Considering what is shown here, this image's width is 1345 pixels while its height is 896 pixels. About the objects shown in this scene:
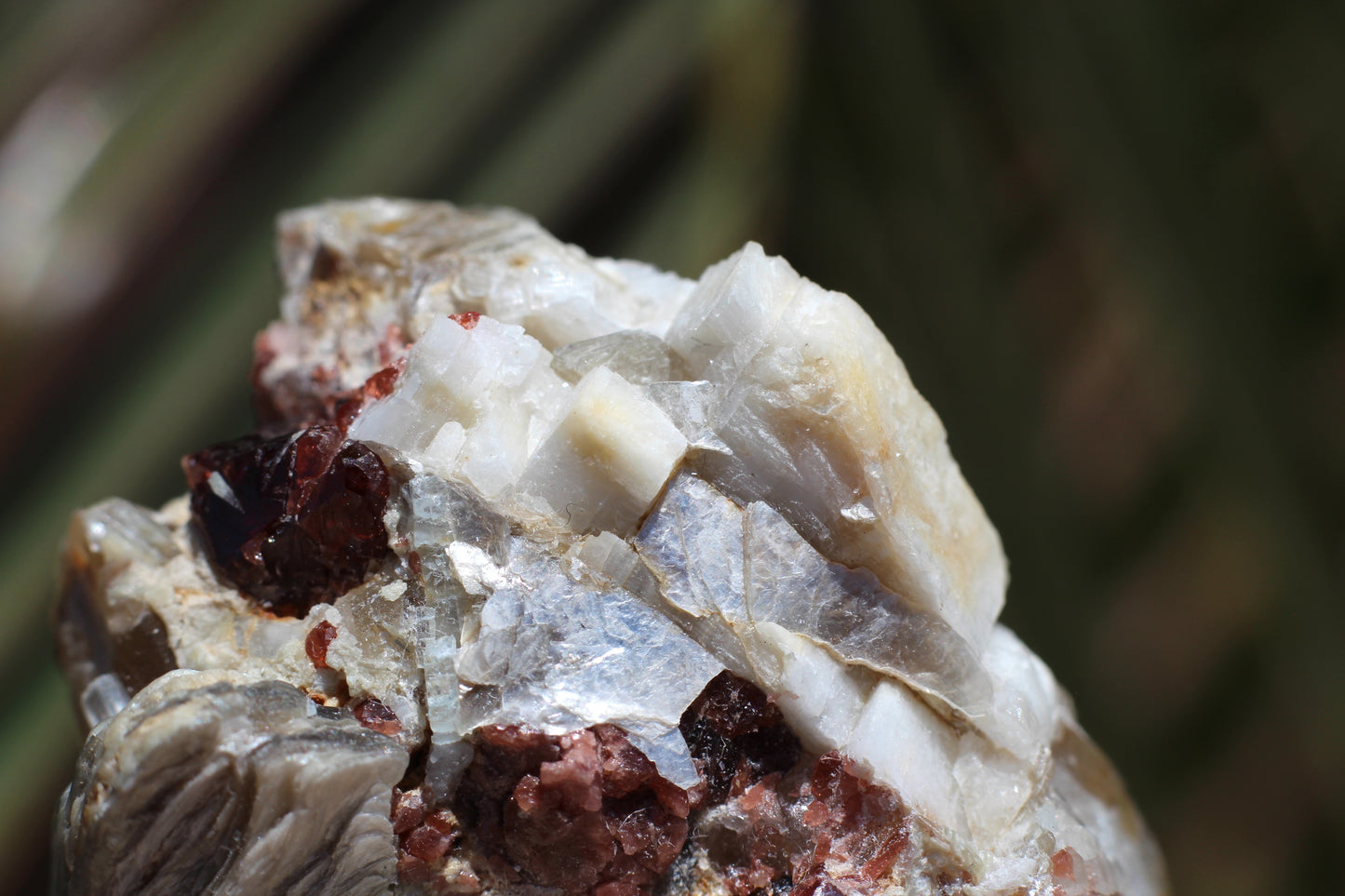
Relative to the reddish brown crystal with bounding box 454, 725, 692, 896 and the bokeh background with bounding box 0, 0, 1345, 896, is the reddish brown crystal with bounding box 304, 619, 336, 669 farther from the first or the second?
the bokeh background with bounding box 0, 0, 1345, 896

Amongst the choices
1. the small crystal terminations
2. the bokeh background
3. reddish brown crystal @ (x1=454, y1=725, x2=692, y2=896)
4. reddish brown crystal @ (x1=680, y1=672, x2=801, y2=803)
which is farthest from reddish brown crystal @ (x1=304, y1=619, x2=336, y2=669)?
the bokeh background

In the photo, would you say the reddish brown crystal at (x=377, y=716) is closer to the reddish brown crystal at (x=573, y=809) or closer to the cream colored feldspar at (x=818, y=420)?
the reddish brown crystal at (x=573, y=809)

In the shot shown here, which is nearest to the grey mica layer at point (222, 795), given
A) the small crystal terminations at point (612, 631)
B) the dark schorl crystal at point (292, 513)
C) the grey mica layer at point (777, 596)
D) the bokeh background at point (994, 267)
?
the small crystal terminations at point (612, 631)

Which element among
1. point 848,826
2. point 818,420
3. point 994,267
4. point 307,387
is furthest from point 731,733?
point 994,267

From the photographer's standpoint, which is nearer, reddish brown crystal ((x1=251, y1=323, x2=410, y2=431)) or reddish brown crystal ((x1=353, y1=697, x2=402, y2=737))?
reddish brown crystal ((x1=353, y1=697, x2=402, y2=737))

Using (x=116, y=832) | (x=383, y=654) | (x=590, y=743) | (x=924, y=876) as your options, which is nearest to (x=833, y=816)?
(x=924, y=876)

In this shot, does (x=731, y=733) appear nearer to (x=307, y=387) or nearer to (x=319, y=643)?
(x=319, y=643)

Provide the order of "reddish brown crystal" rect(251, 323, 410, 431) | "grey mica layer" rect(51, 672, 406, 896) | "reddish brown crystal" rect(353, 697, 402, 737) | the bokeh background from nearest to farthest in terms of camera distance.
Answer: "grey mica layer" rect(51, 672, 406, 896)
"reddish brown crystal" rect(353, 697, 402, 737)
"reddish brown crystal" rect(251, 323, 410, 431)
the bokeh background
